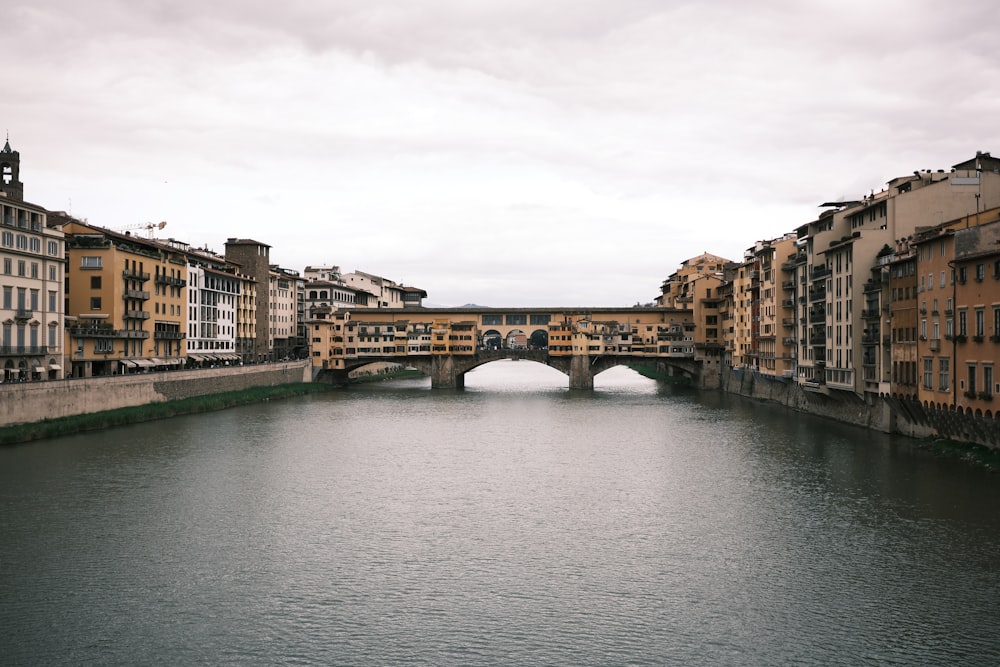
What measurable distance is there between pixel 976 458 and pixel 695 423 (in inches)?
818

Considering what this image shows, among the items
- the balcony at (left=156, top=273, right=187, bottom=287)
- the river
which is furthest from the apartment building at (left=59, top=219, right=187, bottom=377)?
the river

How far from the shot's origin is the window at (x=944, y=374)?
1448 inches

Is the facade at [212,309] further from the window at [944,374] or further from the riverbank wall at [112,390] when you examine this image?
the window at [944,374]

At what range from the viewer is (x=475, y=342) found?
88.8 meters

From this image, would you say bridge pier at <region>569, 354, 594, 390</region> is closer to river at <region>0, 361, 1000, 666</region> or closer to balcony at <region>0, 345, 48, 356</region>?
river at <region>0, 361, 1000, 666</region>

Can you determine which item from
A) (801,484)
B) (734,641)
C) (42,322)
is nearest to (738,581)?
(734,641)

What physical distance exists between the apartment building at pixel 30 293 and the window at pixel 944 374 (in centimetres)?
4420

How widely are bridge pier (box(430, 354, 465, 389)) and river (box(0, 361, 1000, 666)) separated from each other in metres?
43.4

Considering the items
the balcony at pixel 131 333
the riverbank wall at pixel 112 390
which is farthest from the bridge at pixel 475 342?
the balcony at pixel 131 333

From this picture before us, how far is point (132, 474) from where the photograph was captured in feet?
111

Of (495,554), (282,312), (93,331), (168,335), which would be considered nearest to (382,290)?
(282,312)

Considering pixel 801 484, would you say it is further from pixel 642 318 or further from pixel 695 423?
pixel 642 318

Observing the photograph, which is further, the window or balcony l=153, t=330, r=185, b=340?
balcony l=153, t=330, r=185, b=340

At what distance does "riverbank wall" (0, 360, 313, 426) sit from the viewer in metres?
41.7
